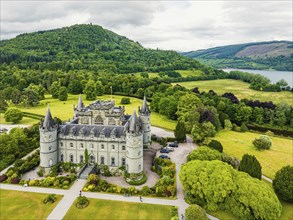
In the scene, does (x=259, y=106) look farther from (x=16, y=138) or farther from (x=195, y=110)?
(x=16, y=138)

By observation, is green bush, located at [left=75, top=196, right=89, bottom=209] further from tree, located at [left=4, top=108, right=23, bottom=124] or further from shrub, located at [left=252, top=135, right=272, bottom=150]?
tree, located at [left=4, top=108, right=23, bottom=124]

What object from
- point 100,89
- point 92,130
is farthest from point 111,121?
point 100,89

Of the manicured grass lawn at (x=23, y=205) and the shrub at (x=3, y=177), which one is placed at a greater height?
the shrub at (x=3, y=177)

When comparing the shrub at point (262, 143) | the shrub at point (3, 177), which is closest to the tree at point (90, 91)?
the shrub at point (3, 177)

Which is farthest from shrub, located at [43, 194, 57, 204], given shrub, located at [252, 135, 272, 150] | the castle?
shrub, located at [252, 135, 272, 150]

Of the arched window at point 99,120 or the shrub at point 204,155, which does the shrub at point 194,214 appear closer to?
the shrub at point 204,155

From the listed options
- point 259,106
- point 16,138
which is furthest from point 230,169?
point 259,106

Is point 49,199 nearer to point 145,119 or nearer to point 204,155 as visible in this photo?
point 145,119
